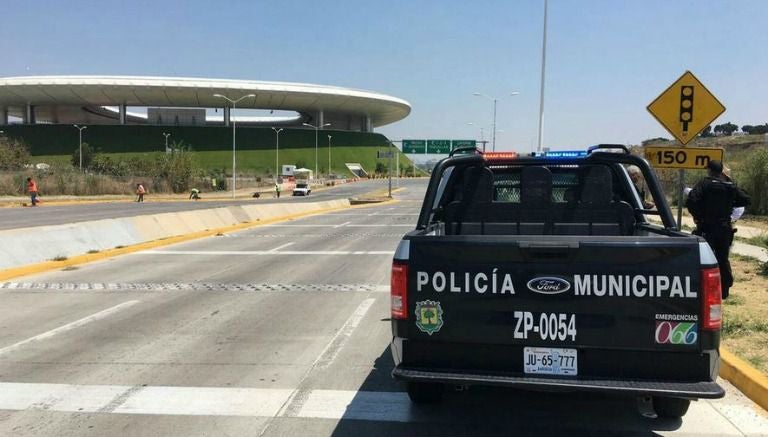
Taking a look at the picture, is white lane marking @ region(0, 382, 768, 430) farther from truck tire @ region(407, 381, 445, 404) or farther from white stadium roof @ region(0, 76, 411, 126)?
white stadium roof @ region(0, 76, 411, 126)

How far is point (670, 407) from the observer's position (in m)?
4.42

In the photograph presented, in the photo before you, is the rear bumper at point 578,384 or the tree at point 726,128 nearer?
the rear bumper at point 578,384

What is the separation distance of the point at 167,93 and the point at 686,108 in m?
129

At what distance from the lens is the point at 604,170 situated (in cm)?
526

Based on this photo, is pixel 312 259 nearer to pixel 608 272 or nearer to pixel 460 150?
pixel 460 150

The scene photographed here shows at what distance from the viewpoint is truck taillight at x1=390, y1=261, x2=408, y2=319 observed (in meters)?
3.92

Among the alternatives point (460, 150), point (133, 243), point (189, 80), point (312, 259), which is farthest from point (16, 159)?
point (460, 150)

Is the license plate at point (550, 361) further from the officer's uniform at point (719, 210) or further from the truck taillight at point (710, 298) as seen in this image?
the officer's uniform at point (719, 210)

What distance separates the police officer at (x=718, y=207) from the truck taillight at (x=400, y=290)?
5698mm

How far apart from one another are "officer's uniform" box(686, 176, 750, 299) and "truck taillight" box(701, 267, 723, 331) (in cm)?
487

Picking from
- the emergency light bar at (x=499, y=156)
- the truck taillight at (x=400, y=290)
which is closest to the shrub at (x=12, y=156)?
the emergency light bar at (x=499, y=156)

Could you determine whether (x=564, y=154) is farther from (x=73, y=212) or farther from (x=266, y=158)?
(x=266, y=158)

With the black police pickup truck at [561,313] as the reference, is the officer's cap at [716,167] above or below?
above

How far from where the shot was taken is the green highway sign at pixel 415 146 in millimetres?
81062
